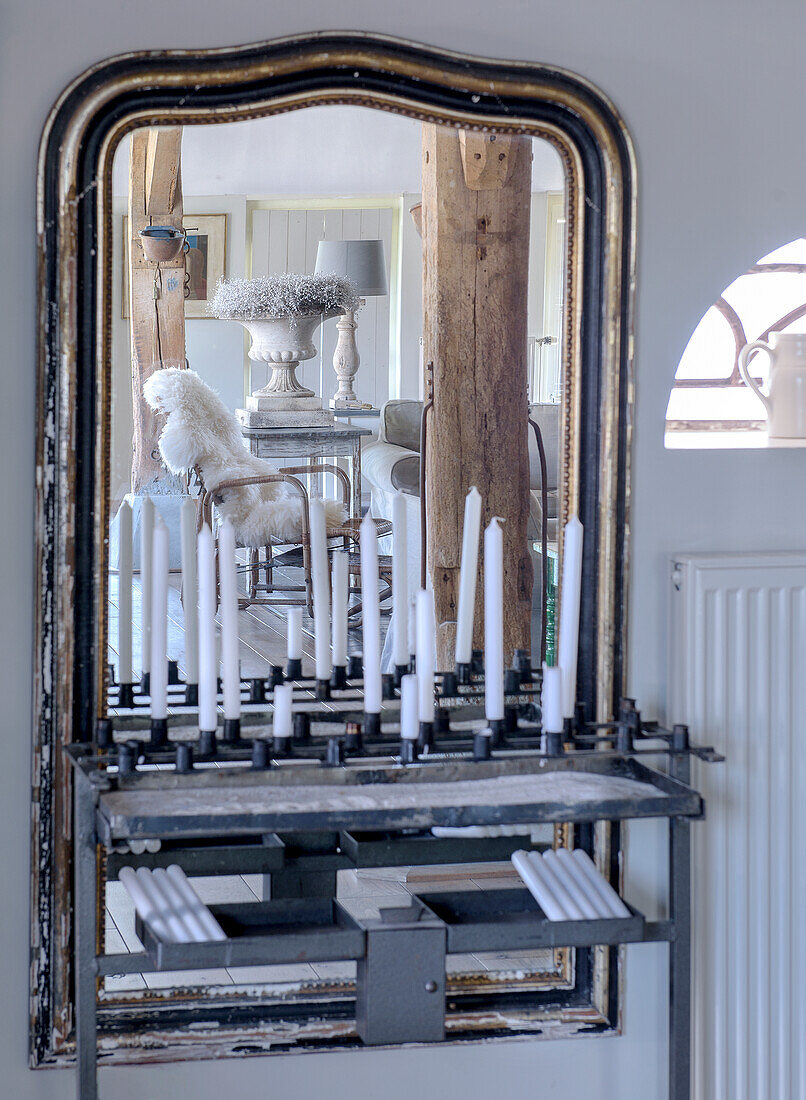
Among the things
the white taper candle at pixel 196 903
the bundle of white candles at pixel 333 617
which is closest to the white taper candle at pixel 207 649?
the bundle of white candles at pixel 333 617

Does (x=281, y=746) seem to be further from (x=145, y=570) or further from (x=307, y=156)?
(x=307, y=156)

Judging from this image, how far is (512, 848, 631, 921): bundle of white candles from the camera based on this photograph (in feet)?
5.81

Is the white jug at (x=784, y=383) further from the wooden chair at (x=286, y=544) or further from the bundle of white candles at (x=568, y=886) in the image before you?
the bundle of white candles at (x=568, y=886)

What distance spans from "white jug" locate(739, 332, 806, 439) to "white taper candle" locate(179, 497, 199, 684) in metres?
0.87

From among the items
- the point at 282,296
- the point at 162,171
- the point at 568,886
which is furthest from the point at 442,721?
the point at 162,171

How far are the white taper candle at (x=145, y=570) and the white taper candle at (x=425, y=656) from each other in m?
0.39

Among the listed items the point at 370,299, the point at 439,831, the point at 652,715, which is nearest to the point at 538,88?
the point at 370,299

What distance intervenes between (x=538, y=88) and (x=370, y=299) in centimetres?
37

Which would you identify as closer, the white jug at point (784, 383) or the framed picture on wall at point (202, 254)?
the framed picture on wall at point (202, 254)

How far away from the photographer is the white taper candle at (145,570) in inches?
74.1

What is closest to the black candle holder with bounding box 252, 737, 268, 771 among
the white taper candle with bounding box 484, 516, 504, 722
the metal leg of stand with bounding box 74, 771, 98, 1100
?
the metal leg of stand with bounding box 74, 771, 98, 1100

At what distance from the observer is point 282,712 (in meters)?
1.79

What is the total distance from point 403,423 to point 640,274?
403 mm

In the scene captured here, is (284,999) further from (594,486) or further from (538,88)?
(538,88)
